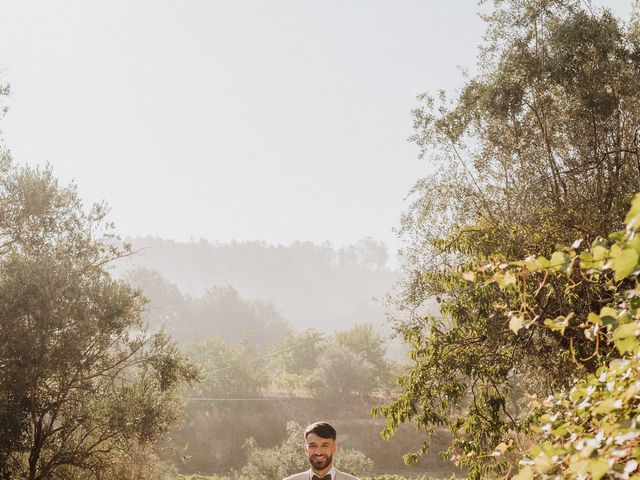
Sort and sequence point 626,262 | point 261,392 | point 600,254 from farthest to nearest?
point 261,392
point 600,254
point 626,262

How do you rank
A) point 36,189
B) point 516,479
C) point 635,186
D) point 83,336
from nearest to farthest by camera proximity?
point 516,479 < point 635,186 < point 83,336 < point 36,189

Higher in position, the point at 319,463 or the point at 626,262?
the point at 626,262

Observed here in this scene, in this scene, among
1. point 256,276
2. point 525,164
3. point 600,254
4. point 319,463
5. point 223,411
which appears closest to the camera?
point 600,254

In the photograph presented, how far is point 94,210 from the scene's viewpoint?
18.0 metres

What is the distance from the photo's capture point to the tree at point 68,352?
14523 mm

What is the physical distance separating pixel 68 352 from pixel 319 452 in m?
12.3

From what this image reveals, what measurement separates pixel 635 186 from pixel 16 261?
16.4 metres

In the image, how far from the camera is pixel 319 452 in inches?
197

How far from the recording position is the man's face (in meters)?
4.97

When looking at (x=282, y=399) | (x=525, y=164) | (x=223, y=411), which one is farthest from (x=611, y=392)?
(x=282, y=399)

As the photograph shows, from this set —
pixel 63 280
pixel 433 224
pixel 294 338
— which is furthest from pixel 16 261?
pixel 294 338

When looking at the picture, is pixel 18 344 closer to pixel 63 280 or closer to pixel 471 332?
pixel 63 280

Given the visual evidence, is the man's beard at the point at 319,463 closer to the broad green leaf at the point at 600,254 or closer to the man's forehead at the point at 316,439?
the man's forehead at the point at 316,439

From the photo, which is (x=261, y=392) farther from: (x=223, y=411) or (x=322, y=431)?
(x=322, y=431)
